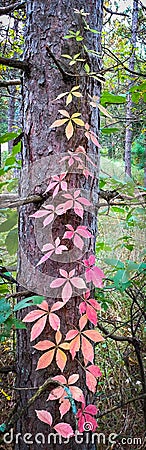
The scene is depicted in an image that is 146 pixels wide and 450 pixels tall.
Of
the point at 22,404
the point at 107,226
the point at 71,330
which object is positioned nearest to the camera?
the point at 71,330

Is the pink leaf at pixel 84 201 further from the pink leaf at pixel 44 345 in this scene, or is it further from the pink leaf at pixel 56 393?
the pink leaf at pixel 56 393

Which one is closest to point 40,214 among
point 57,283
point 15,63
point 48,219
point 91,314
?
point 48,219

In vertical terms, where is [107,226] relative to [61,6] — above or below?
below

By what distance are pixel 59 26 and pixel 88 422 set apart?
985 mm

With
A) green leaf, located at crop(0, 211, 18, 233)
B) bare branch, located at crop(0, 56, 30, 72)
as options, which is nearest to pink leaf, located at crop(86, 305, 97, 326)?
green leaf, located at crop(0, 211, 18, 233)

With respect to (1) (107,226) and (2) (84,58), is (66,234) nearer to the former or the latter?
(2) (84,58)

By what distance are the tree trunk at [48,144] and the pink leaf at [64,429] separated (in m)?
0.05

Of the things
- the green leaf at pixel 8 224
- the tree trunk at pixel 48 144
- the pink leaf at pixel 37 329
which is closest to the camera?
the pink leaf at pixel 37 329

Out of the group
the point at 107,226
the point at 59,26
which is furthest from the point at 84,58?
the point at 107,226

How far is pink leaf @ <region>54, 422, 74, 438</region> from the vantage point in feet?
2.84

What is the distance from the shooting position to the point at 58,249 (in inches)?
34.9

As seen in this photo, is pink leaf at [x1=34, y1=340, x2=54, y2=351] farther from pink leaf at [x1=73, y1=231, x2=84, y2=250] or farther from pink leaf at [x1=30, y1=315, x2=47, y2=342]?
pink leaf at [x1=73, y1=231, x2=84, y2=250]

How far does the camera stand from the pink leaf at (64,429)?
2.84 ft

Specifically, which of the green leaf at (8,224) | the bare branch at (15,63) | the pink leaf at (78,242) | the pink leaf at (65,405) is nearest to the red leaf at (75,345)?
the pink leaf at (65,405)
